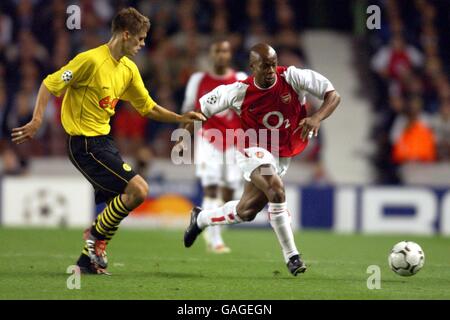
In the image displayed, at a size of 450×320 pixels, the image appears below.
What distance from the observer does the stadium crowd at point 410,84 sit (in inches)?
648

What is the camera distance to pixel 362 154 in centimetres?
1745

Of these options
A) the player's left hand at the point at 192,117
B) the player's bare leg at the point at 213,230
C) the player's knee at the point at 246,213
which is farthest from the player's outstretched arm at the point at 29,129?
the player's bare leg at the point at 213,230

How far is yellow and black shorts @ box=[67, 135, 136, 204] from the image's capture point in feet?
26.5

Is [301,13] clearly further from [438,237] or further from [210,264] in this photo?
[210,264]

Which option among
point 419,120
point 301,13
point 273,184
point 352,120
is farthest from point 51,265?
point 301,13

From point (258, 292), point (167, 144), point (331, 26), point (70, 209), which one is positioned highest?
point (331, 26)

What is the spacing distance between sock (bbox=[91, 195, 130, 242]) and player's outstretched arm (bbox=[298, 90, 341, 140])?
161cm

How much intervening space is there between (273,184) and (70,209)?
7.53 metres

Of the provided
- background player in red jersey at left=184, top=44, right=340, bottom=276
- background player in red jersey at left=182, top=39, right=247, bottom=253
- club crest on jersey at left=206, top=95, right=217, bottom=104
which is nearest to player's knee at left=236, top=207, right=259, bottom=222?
background player in red jersey at left=184, top=44, right=340, bottom=276

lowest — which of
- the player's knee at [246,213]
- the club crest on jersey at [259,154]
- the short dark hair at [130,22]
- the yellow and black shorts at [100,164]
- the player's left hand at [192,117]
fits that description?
the player's knee at [246,213]

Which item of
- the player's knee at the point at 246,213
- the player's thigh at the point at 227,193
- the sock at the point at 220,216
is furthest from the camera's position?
the player's thigh at the point at 227,193

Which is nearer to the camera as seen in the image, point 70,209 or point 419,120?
point 70,209

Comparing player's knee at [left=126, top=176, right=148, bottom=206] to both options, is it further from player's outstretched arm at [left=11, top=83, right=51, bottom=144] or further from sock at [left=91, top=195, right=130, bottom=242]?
player's outstretched arm at [left=11, top=83, right=51, bottom=144]

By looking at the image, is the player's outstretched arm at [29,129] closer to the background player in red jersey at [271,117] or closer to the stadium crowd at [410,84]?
the background player in red jersey at [271,117]
